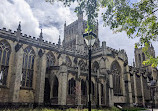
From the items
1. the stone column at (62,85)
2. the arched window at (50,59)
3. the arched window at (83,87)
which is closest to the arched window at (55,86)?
the stone column at (62,85)

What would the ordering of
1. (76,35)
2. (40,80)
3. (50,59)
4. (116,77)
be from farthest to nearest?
1. (76,35)
2. (116,77)
3. (50,59)
4. (40,80)

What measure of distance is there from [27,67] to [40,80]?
125 inches

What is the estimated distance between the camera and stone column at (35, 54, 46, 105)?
2481 centimetres

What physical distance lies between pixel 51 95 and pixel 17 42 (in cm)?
992

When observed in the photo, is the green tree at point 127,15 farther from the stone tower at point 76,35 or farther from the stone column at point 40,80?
the stone tower at point 76,35

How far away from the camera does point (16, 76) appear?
76.6 feet

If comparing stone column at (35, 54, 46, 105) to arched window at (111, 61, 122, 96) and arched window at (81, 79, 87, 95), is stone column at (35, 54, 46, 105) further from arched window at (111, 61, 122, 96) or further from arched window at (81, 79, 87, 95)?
arched window at (111, 61, 122, 96)

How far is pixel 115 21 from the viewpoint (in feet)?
35.9

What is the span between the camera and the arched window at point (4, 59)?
23.6 metres

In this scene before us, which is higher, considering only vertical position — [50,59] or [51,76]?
[50,59]

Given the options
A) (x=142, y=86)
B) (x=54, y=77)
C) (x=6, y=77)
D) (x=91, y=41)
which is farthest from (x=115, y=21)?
(x=142, y=86)

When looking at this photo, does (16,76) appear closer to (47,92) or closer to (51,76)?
(51,76)

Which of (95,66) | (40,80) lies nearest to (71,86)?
(40,80)

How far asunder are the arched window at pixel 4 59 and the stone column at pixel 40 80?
188 inches
